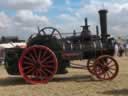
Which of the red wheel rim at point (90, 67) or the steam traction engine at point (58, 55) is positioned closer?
the steam traction engine at point (58, 55)

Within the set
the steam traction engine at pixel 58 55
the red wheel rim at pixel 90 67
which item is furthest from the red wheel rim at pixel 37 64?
the red wheel rim at pixel 90 67

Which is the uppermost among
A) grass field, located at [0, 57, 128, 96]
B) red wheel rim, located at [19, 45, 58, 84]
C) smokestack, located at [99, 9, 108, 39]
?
smokestack, located at [99, 9, 108, 39]

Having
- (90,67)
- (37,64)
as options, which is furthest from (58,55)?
(90,67)

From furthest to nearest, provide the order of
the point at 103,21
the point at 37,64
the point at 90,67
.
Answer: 1. the point at 90,67
2. the point at 103,21
3. the point at 37,64

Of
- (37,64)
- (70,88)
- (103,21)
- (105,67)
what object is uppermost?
(103,21)

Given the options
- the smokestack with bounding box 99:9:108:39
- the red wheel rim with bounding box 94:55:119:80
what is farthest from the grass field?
the smokestack with bounding box 99:9:108:39

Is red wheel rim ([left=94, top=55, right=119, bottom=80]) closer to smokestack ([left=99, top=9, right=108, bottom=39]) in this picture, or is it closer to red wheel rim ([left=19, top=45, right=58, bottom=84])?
smokestack ([left=99, top=9, right=108, bottom=39])

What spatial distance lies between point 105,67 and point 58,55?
1901mm

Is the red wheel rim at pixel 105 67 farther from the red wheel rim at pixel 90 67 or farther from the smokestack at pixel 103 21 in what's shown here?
the smokestack at pixel 103 21

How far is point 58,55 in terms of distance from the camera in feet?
55.2

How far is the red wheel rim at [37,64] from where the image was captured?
16344 millimetres

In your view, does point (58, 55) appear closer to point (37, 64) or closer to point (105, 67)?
point (37, 64)

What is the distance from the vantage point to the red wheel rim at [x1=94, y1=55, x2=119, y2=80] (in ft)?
55.7

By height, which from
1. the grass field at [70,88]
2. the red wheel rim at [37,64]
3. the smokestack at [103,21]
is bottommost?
the grass field at [70,88]
